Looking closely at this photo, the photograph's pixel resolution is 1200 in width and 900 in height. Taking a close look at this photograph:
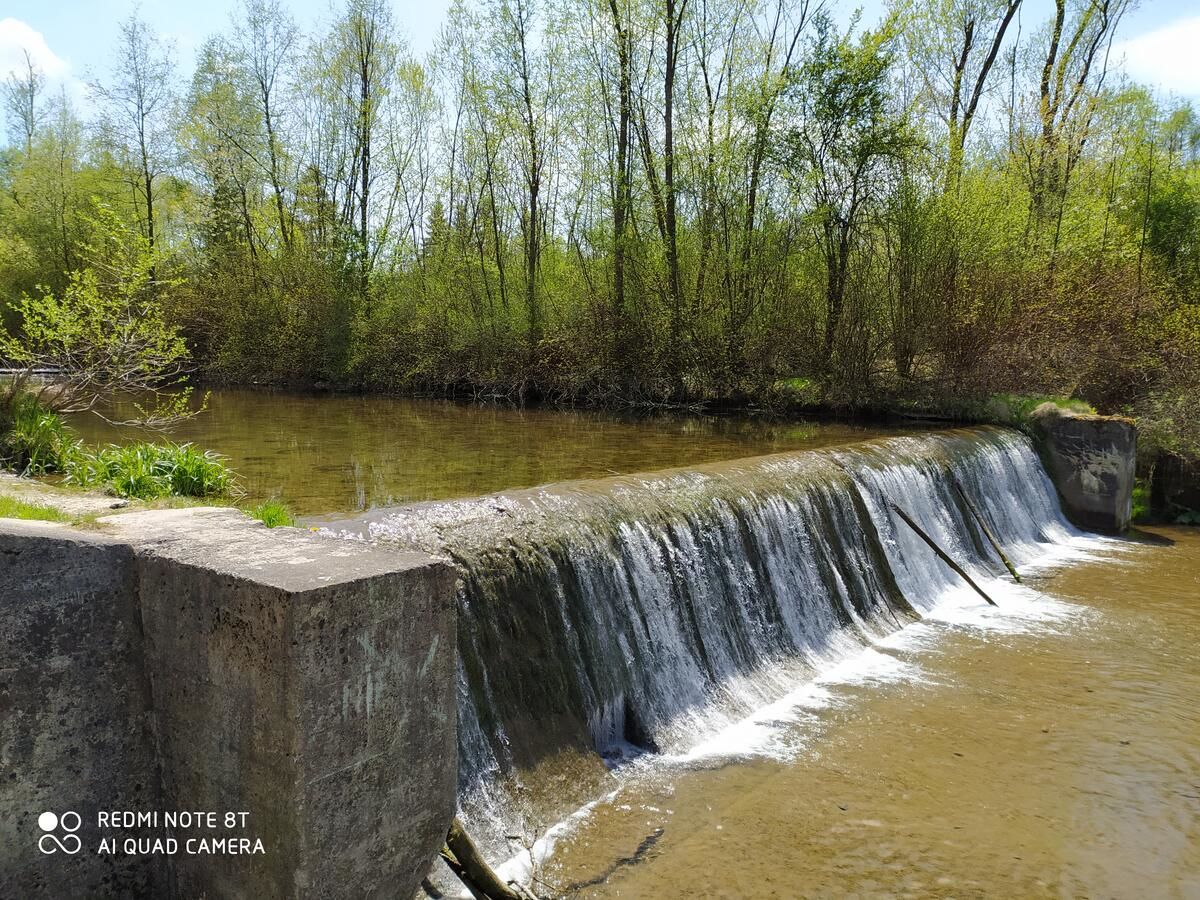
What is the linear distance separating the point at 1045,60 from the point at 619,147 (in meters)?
11.8

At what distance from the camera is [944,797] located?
515 cm

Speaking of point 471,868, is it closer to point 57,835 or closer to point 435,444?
point 57,835

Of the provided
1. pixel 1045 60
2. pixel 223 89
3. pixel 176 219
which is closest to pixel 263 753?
pixel 1045 60

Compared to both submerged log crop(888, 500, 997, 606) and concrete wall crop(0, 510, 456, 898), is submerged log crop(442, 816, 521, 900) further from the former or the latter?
submerged log crop(888, 500, 997, 606)

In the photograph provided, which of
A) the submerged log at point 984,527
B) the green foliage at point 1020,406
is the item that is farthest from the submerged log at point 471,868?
the green foliage at point 1020,406

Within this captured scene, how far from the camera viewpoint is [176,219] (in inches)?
1254

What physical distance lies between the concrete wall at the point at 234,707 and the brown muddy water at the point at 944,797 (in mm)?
1593

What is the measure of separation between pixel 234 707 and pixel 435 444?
10.0 m

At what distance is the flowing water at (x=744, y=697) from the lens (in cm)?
444

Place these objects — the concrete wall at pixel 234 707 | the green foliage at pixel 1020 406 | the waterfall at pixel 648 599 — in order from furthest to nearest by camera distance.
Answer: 1. the green foliage at pixel 1020 406
2. the waterfall at pixel 648 599
3. the concrete wall at pixel 234 707

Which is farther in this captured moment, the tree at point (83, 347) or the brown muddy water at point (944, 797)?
the tree at point (83, 347)

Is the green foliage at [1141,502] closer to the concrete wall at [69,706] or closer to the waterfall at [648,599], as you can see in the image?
the waterfall at [648,599]

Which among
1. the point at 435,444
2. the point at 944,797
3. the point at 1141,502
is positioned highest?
the point at 435,444

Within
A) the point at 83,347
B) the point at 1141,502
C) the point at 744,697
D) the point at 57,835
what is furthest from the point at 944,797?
the point at 1141,502
